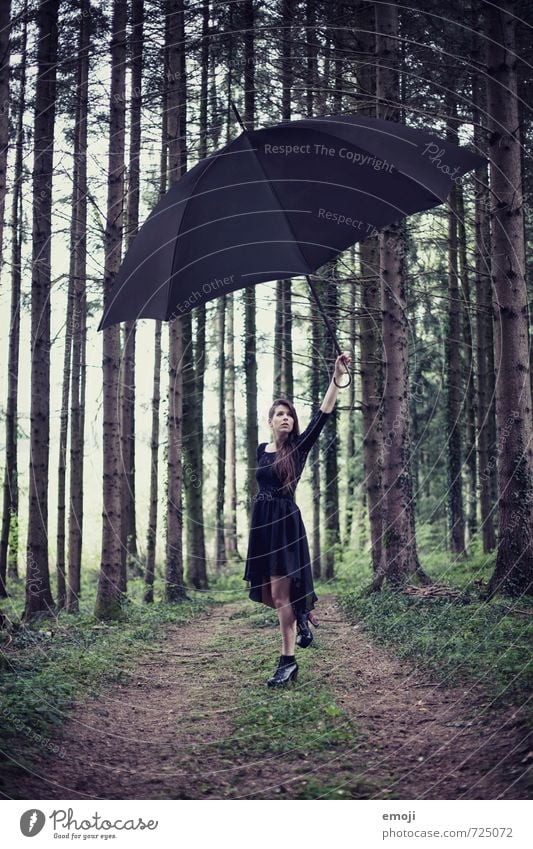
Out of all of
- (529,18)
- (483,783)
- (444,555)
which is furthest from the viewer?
(444,555)

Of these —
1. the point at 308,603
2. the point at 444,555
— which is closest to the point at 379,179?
the point at 308,603

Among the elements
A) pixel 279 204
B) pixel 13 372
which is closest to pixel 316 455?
pixel 13 372

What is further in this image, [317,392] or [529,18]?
[317,392]

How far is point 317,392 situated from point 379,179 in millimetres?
11778

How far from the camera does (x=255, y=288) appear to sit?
18797 millimetres

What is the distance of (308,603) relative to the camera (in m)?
6.68

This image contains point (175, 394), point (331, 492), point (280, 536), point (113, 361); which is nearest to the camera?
point (280, 536)

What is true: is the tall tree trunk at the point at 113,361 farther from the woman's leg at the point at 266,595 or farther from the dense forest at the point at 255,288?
the woman's leg at the point at 266,595

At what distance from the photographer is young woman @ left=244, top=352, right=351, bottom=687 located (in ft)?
21.4

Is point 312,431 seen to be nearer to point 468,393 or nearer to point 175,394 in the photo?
point 175,394

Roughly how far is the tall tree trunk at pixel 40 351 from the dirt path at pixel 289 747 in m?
4.61

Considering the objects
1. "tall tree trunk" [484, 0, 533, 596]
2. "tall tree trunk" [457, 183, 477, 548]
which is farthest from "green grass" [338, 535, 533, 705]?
"tall tree trunk" [457, 183, 477, 548]

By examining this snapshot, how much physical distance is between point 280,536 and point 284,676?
132 cm
